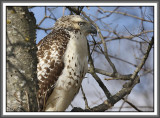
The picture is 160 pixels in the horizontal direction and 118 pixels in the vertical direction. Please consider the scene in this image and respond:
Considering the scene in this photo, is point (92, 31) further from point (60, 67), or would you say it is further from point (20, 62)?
point (20, 62)

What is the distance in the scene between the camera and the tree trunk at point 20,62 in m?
2.35

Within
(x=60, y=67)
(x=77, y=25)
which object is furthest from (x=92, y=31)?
(x=60, y=67)

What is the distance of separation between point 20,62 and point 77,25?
200 cm

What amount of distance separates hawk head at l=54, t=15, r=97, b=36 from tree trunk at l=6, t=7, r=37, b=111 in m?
1.72

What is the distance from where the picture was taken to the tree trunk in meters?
2.35

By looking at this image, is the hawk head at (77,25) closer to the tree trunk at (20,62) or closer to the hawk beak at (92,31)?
the hawk beak at (92,31)

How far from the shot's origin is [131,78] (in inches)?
142

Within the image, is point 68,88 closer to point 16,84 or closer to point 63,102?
point 63,102

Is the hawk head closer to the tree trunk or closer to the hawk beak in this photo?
the hawk beak

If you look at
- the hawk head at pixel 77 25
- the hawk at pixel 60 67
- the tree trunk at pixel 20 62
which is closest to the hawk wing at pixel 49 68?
the hawk at pixel 60 67

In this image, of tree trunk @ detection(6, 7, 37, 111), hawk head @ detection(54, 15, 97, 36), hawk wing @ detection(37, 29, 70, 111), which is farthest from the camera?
hawk head @ detection(54, 15, 97, 36)

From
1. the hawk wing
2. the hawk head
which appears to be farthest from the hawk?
the hawk head

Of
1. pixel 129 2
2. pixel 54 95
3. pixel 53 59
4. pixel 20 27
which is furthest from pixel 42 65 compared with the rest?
pixel 129 2

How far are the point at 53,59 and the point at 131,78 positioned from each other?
48.2 inches
